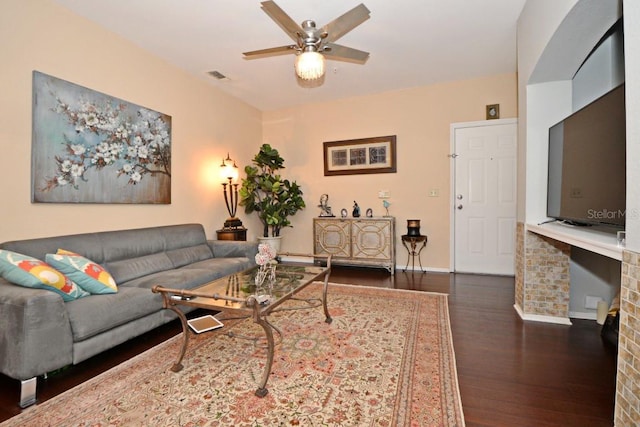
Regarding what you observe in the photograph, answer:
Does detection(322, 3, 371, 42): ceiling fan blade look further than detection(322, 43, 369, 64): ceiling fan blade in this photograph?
No

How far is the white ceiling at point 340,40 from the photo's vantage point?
2.61 meters

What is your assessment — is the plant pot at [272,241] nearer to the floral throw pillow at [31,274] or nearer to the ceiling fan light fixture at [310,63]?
the ceiling fan light fixture at [310,63]

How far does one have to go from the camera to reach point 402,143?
4.63 meters

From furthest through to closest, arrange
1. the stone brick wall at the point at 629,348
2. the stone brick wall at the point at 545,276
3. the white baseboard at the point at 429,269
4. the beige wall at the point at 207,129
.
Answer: the white baseboard at the point at 429,269, the stone brick wall at the point at 545,276, the beige wall at the point at 207,129, the stone brick wall at the point at 629,348

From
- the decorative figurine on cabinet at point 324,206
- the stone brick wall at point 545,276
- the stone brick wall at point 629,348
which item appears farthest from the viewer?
the decorative figurine on cabinet at point 324,206

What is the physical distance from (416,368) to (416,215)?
3027 millimetres

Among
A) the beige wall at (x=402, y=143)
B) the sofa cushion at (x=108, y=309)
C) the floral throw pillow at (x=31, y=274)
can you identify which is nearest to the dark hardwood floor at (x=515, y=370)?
the sofa cushion at (x=108, y=309)

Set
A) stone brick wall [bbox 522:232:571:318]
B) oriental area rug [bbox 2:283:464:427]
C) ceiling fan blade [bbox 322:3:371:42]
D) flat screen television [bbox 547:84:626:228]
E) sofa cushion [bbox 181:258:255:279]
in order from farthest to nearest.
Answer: sofa cushion [bbox 181:258:255:279] < stone brick wall [bbox 522:232:571:318] < ceiling fan blade [bbox 322:3:371:42] < flat screen television [bbox 547:84:626:228] < oriental area rug [bbox 2:283:464:427]

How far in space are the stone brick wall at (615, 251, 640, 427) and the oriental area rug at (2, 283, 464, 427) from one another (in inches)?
24.6

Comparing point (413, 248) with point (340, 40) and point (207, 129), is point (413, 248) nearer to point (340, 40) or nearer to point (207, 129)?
point (340, 40)

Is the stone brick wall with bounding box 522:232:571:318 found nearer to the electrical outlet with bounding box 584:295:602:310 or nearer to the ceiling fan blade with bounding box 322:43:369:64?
the electrical outlet with bounding box 584:295:602:310

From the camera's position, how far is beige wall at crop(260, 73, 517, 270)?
14.1ft

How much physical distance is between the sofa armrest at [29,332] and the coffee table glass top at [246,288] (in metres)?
0.68

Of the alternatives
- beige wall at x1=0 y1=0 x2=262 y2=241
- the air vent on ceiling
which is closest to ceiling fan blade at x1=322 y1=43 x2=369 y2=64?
the air vent on ceiling
